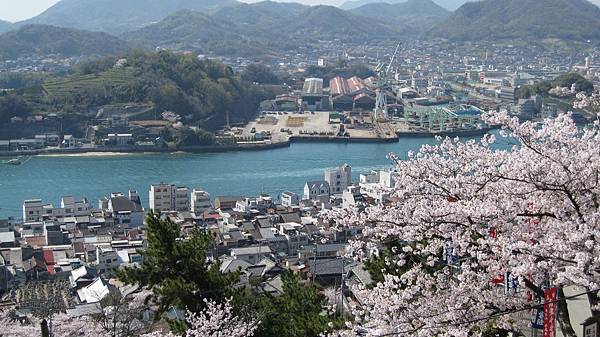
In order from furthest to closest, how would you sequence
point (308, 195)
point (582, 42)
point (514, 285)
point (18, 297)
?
point (582, 42), point (308, 195), point (18, 297), point (514, 285)

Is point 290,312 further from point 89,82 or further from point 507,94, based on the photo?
point 507,94

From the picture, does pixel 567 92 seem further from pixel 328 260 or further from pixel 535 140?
pixel 328 260

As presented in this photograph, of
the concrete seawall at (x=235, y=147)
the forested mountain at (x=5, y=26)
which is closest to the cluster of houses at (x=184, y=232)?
the concrete seawall at (x=235, y=147)

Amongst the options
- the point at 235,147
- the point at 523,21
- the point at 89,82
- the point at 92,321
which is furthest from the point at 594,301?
the point at 523,21

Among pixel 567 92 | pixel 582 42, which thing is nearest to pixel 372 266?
pixel 567 92

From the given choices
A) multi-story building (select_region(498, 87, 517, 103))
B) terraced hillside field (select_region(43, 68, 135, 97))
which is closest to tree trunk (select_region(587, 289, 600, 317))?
terraced hillside field (select_region(43, 68, 135, 97))

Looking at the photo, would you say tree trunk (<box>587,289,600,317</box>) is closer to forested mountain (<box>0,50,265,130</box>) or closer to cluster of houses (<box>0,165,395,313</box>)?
cluster of houses (<box>0,165,395,313</box>)
